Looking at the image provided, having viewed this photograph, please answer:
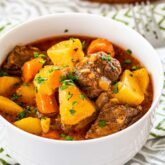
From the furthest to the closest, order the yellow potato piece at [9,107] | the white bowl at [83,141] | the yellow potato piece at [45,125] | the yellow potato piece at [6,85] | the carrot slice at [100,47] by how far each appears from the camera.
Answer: the carrot slice at [100,47] < the yellow potato piece at [6,85] < the yellow potato piece at [9,107] < the yellow potato piece at [45,125] < the white bowl at [83,141]

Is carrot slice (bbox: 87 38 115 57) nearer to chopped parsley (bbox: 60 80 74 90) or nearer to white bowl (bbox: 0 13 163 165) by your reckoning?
white bowl (bbox: 0 13 163 165)

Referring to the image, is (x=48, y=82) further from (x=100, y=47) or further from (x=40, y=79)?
(x=100, y=47)

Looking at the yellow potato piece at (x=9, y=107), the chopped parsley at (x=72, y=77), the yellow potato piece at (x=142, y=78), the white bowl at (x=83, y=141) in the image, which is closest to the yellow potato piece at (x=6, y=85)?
the yellow potato piece at (x=9, y=107)

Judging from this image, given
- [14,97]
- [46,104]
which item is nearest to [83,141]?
[46,104]

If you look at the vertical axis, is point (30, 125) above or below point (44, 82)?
below

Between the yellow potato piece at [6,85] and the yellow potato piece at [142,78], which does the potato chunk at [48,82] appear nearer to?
the yellow potato piece at [6,85]

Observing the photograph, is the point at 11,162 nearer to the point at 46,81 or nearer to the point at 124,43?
the point at 46,81

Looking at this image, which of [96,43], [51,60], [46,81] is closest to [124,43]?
[96,43]
